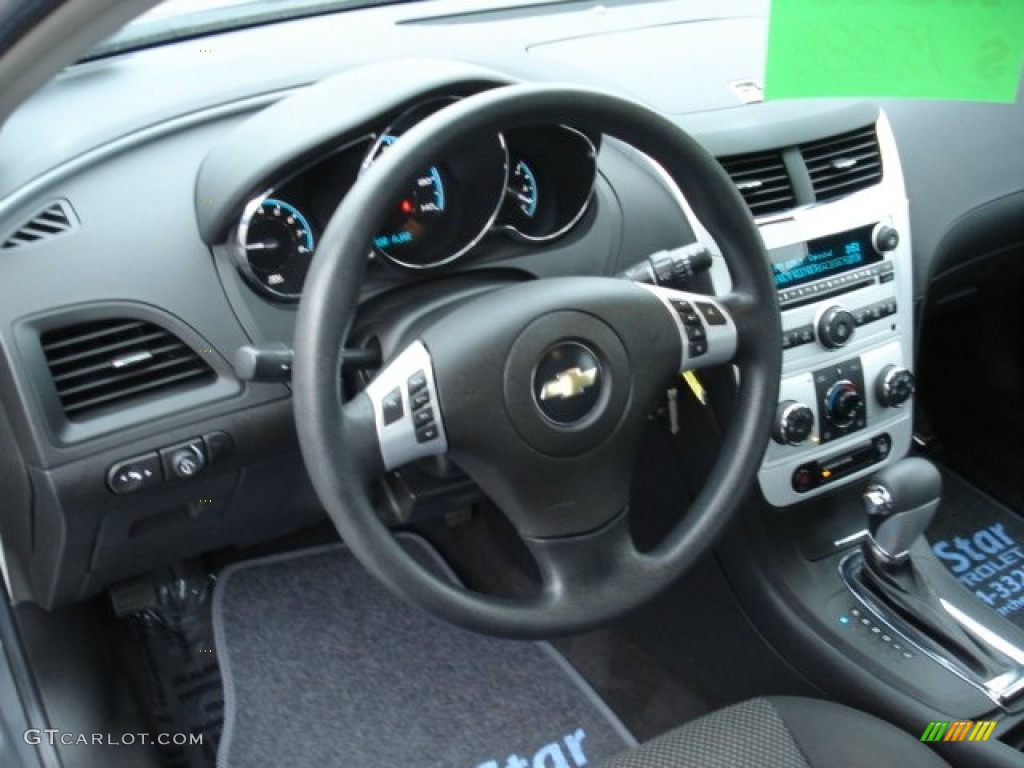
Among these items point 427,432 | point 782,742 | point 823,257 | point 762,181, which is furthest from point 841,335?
point 427,432

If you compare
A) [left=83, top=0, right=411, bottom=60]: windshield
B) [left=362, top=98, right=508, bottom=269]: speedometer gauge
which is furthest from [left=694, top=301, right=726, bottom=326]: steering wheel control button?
[left=83, top=0, right=411, bottom=60]: windshield

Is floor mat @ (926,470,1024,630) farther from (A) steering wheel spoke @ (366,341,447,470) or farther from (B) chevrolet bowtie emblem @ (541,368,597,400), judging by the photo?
(A) steering wheel spoke @ (366,341,447,470)

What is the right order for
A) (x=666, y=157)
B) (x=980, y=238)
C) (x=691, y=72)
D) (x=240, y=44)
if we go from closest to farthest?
1. (x=666, y=157)
2. (x=240, y=44)
3. (x=691, y=72)
4. (x=980, y=238)

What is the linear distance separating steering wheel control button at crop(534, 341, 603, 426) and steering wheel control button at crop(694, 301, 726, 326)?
0.53 ft

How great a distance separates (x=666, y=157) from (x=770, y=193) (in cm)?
53

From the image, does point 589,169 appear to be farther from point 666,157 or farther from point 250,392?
point 250,392

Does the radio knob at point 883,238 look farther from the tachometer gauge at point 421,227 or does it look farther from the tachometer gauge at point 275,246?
the tachometer gauge at point 275,246

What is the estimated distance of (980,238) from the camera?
199cm

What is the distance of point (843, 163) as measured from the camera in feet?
5.62

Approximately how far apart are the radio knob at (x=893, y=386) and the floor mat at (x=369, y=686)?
0.70 meters

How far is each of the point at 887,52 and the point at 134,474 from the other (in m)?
0.91

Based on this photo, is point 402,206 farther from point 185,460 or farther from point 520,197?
point 185,460

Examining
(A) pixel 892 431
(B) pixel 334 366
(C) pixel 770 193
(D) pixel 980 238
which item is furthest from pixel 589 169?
(D) pixel 980 238

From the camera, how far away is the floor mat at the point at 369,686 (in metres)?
1.86
